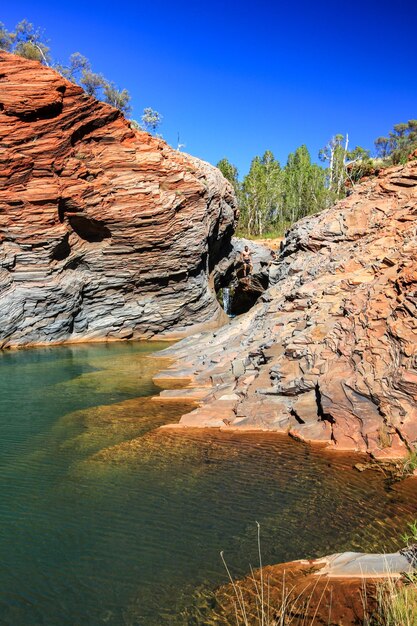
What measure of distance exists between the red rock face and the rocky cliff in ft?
36.6

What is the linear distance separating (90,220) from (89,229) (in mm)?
801

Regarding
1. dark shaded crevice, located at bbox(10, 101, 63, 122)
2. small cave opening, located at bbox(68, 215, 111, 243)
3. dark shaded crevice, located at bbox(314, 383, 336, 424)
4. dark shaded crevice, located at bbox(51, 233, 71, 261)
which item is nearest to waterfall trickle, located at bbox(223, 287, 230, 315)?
small cave opening, located at bbox(68, 215, 111, 243)

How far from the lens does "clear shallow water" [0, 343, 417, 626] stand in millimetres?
5719

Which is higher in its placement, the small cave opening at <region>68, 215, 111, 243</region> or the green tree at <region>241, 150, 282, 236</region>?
the green tree at <region>241, 150, 282, 236</region>

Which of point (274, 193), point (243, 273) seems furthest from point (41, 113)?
point (274, 193)

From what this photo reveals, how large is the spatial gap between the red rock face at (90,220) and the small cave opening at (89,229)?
0.21 feet

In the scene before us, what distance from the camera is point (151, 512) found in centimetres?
767

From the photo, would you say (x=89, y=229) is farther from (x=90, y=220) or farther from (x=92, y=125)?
(x=92, y=125)

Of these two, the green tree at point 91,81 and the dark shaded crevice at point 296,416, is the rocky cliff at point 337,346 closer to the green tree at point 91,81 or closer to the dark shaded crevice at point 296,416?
the dark shaded crevice at point 296,416

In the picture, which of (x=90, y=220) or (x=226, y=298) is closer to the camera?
(x=90, y=220)

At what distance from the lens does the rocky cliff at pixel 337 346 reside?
35.5 feet

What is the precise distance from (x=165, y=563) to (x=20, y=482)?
404 centimetres

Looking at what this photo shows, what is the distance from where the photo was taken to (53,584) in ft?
19.3

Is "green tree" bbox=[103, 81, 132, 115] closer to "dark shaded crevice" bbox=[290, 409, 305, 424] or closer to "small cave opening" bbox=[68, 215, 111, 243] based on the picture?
"small cave opening" bbox=[68, 215, 111, 243]
